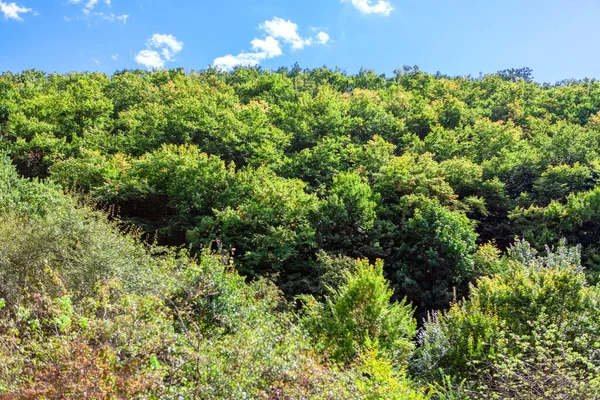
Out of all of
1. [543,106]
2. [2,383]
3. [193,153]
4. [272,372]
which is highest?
[543,106]

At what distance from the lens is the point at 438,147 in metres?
34.8

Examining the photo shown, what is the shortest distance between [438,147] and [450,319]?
2565cm

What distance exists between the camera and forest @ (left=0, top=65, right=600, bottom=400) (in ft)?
21.5

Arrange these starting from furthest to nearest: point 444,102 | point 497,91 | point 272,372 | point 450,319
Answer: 1. point 497,91
2. point 444,102
3. point 450,319
4. point 272,372

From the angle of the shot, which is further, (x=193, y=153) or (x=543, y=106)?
(x=543, y=106)

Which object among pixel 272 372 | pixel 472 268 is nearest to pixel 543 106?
pixel 472 268

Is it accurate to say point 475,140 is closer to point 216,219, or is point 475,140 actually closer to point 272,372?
point 216,219

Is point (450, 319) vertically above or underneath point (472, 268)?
underneath

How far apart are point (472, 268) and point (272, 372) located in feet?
61.4

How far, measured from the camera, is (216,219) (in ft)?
73.0

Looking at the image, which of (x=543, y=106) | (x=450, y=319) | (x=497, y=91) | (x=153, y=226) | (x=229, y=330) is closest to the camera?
(x=229, y=330)

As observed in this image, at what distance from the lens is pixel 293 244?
2158 cm

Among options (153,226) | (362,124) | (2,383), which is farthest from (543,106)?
(2,383)

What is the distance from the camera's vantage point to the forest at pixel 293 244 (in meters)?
6.55
